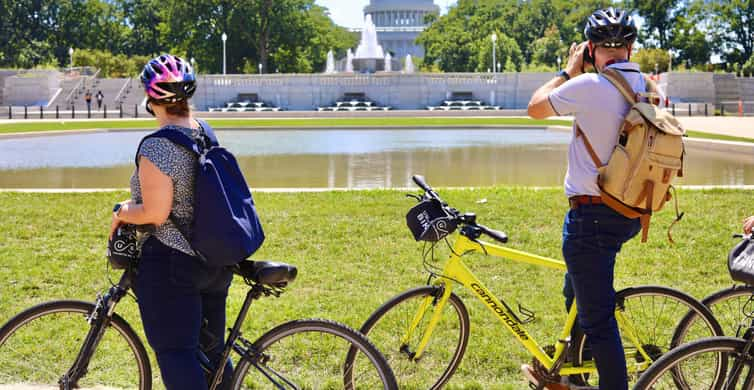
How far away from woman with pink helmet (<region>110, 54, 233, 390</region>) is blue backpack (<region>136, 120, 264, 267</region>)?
0.11ft

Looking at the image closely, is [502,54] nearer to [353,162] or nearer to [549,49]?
[549,49]

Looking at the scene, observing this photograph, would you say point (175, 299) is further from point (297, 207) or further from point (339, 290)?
point (297, 207)

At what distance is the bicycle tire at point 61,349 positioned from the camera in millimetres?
3742

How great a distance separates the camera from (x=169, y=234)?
11.4 ft

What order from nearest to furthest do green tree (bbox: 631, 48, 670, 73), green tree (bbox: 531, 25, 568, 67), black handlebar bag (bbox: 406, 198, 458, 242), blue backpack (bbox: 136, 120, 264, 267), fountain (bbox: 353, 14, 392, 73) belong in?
Result: blue backpack (bbox: 136, 120, 264, 267)
black handlebar bag (bbox: 406, 198, 458, 242)
fountain (bbox: 353, 14, 392, 73)
green tree (bbox: 631, 48, 670, 73)
green tree (bbox: 531, 25, 568, 67)

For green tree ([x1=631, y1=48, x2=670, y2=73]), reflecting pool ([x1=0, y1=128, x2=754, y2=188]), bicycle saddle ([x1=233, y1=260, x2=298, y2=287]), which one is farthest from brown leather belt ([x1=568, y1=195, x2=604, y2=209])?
green tree ([x1=631, y1=48, x2=670, y2=73])

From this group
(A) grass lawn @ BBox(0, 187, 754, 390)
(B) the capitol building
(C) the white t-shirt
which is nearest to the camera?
(C) the white t-shirt

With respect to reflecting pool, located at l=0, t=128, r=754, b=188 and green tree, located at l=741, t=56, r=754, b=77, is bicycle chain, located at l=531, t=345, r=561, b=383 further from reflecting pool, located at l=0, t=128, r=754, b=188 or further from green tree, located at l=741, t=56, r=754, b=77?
green tree, located at l=741, t=56, r=754, b=77

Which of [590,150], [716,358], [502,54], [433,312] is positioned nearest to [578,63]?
[590,150]

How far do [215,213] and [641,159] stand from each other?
5.80ft

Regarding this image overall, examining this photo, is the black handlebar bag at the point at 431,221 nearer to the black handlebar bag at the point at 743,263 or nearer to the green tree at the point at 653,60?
the black handlebar bag at the point at 743,263

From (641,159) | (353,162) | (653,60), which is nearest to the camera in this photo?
(641,159)

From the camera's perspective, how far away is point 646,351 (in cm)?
445

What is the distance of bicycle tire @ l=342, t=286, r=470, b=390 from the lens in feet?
13.7
